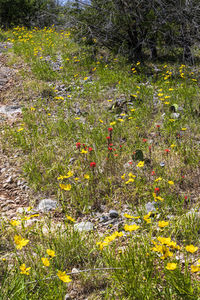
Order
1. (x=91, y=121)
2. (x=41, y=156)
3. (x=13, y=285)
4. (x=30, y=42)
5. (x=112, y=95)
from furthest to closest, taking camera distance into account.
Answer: (x=30, y=42) < (x=112, y=95) < (x=91, y=121) < (x=41, y=156) < (x=13, y=285)

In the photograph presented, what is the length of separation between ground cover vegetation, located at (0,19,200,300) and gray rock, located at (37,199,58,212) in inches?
2.8

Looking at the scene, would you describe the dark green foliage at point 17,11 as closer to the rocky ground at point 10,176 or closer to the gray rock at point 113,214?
the rocky ground at point 10,176

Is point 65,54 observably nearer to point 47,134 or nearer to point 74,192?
point 47,134

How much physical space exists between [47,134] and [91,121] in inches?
31.1

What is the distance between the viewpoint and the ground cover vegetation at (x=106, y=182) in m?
1.83

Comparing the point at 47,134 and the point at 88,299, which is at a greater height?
the point at 47,134

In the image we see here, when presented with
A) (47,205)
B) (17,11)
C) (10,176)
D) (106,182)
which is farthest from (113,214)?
(17,11)

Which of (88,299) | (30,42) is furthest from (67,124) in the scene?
(30,42)

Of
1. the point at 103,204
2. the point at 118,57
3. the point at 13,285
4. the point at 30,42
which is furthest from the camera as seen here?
the point at 30,42

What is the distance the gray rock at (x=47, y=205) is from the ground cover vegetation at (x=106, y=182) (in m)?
0.07

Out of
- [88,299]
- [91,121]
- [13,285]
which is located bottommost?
[88,299]

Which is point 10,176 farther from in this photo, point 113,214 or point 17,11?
point 17,11

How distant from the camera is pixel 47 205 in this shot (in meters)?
2.87

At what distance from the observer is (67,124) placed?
14.3 feet
